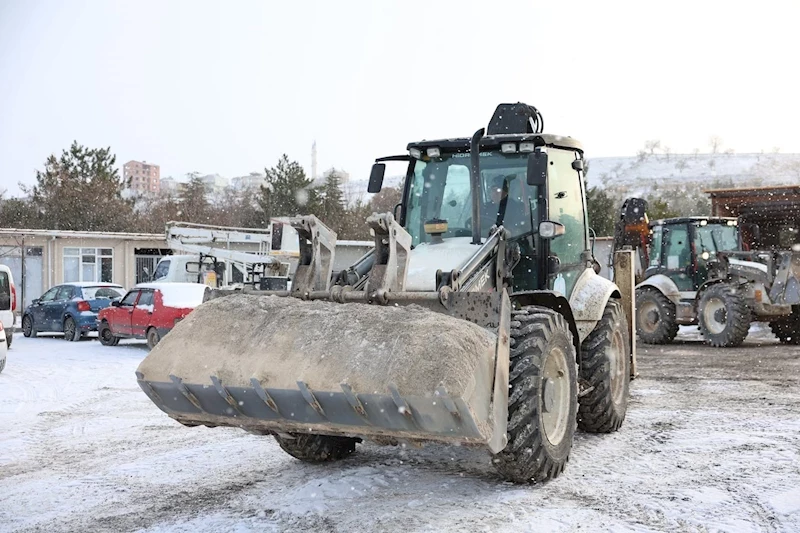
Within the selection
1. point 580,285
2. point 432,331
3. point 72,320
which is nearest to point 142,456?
point 432,331

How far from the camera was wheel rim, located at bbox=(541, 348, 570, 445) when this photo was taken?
234 inches

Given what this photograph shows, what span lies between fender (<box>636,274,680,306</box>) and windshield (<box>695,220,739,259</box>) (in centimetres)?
84

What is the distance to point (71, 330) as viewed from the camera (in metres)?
20.4

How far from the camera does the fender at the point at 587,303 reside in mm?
7137

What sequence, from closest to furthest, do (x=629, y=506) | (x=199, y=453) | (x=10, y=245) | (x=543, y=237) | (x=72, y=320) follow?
1. (x=629, y=506)
2. (x=543, y=237)
3. (x=199, y=453)
4. (x=72, y=320)
5. (x=10, y=245)

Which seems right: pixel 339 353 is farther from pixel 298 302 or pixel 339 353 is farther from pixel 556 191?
pixel 556 191

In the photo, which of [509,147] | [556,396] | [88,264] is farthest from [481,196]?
[88,264]

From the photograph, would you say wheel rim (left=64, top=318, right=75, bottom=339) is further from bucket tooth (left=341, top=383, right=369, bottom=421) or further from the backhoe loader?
bucket tooth (left=341, top=383, right=369, bottom=421)

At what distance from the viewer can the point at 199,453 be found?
7.24 m

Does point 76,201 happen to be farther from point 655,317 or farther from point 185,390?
point 185,390

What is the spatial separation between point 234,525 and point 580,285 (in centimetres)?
374

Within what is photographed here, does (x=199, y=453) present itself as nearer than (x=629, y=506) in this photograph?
No

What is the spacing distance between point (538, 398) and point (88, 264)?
3140 centimetres

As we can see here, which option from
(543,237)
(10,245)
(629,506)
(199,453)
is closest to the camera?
(629,506)
